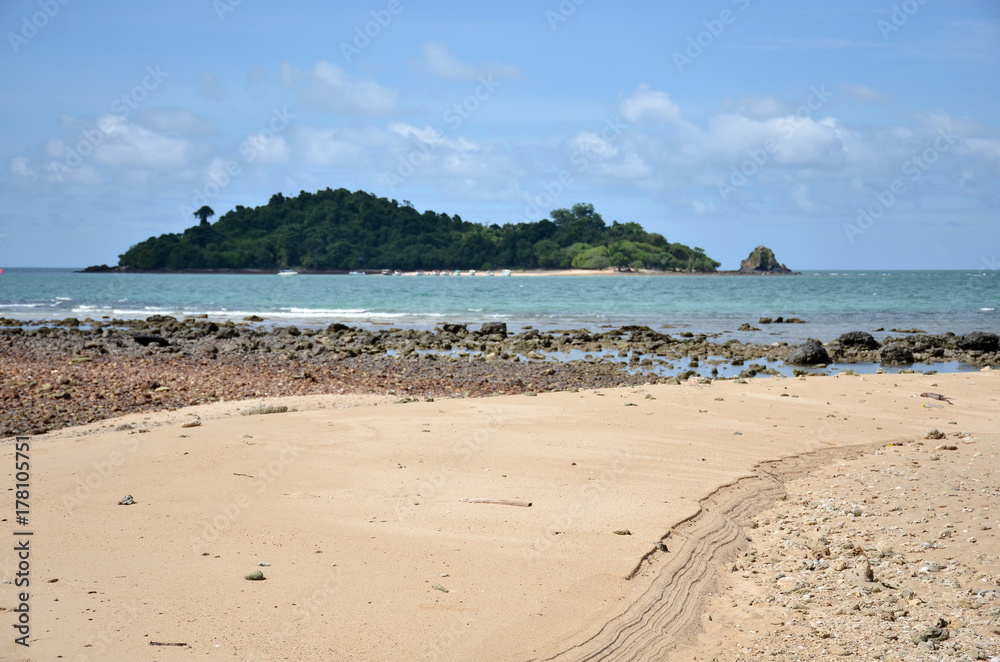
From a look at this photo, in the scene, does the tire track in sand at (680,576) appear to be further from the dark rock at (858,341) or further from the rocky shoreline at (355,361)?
the dark rock at (858,341)

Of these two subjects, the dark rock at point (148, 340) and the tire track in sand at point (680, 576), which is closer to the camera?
the tire track in sand at point (680, 576)

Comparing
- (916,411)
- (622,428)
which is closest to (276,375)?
(622,428)

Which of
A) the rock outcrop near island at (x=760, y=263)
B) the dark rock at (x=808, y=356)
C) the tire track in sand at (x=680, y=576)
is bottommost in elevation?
the tire track in sand at (x=680, y=576)

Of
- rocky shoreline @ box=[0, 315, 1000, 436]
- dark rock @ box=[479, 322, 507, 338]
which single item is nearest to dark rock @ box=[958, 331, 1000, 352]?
rocky shoreline @ box=[0, 315, 1000, 436]

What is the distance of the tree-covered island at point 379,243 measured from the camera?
14200cm

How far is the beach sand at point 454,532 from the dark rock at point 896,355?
34.6 feet

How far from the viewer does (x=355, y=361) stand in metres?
18.5

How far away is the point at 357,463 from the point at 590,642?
11.7 feet

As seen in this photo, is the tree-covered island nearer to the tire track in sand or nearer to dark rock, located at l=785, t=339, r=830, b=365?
dark rock, located at l=785, t=339, r=830, b=365

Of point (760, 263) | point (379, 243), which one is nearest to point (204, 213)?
point (379, 243)
